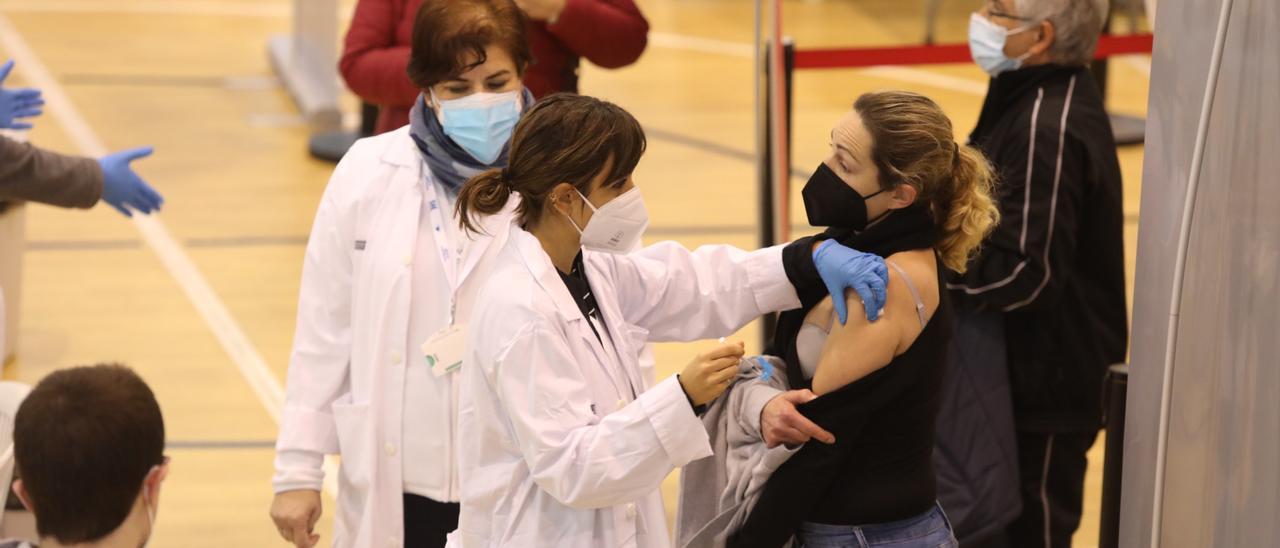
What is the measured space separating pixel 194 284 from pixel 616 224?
5052mm

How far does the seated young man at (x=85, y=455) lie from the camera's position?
2145 mm

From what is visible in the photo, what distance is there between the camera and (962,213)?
8.92 feet

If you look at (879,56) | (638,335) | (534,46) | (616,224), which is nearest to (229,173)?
(879,56)

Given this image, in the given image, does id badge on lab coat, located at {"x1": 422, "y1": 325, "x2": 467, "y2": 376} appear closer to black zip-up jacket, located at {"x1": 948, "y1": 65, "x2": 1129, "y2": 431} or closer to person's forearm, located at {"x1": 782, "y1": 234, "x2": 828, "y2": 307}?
person's forearm, located at {"x1": 782, "y1": 234, "x2": 828, "y2": 307}

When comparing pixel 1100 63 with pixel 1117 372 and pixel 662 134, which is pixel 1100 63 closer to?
pixel 662 134

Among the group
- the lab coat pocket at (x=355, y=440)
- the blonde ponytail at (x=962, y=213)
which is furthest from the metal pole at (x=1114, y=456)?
the lab coat pocket at (x=355, y=440)

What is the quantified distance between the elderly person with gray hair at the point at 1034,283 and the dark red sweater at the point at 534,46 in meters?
0.93

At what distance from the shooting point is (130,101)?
10.7 m

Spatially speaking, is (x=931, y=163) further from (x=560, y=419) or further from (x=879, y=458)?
(x=560, y=419)

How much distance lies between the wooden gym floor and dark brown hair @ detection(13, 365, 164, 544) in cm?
271

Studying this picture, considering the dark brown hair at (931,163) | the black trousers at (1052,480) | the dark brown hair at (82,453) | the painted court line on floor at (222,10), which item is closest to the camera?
the dark brown hair at (82,453)

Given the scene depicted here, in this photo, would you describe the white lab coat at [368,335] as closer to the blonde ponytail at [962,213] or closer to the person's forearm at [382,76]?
the person's forearm at [382,76]

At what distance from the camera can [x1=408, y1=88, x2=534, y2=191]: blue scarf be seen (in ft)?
10.3

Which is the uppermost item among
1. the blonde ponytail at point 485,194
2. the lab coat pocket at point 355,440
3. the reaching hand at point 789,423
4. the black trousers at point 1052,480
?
the blonde ponytail at point 485,194
